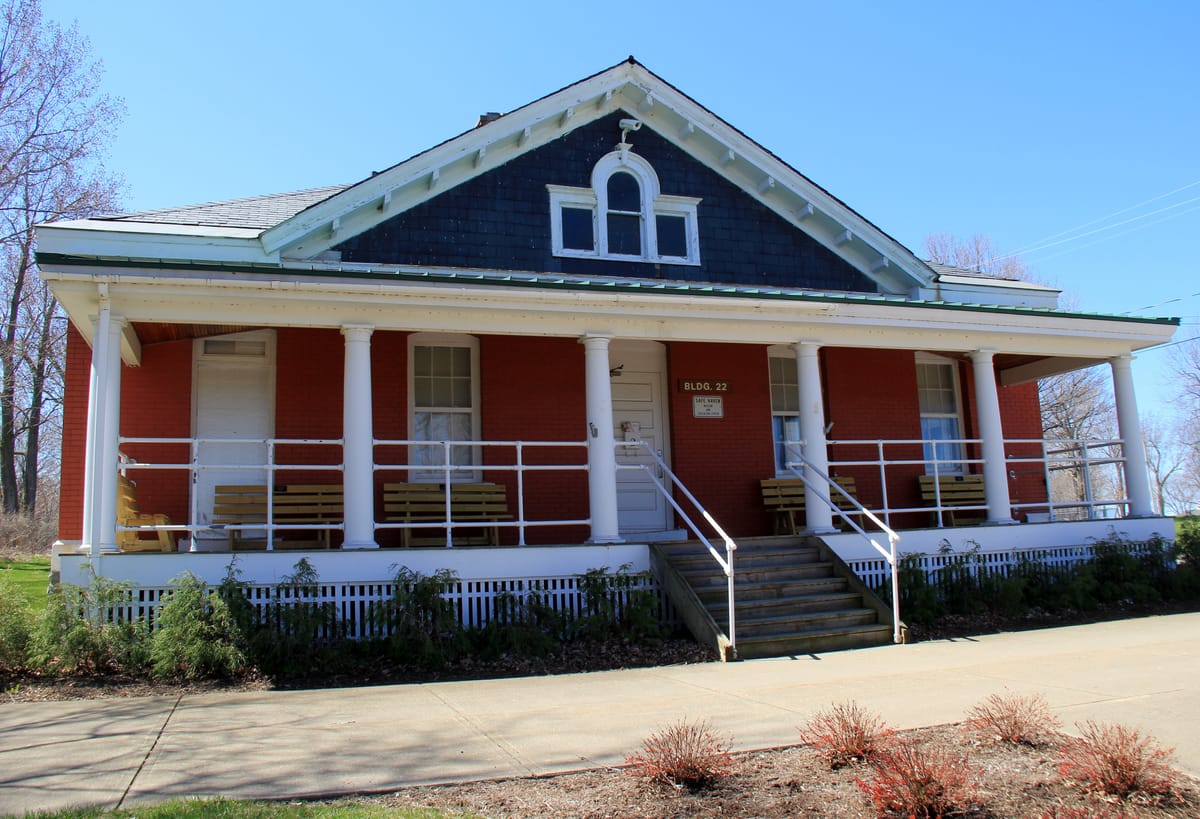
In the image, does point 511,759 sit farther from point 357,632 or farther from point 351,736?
point 357,632

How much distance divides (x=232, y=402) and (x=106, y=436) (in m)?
3.15

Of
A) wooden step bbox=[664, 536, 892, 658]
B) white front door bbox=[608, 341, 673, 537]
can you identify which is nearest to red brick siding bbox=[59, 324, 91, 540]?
white front door bbox=[608, 341, 673, 537]

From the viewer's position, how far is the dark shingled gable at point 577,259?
13.5m

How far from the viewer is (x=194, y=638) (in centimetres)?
882

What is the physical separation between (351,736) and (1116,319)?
12568mm

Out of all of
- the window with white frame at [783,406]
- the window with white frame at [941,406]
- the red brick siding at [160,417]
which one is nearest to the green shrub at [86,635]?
the red brick siding at [160,417]

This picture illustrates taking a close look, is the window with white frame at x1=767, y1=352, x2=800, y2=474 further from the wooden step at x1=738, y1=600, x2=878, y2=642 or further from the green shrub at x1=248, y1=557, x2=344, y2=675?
the green shrub at x1=248, y1=557, x2=344, y2=675

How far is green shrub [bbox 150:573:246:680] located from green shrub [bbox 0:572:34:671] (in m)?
1.17

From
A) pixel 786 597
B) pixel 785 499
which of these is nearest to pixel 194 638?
pixel 786 597

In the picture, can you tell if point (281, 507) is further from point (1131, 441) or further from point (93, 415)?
point (1131, 441)

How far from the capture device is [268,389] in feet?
42.4

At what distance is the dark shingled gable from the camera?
1352cm

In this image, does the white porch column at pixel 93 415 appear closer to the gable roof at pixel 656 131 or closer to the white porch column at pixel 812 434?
the gable roof at pixel 656 131

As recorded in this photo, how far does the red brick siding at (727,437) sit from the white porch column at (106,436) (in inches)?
294
